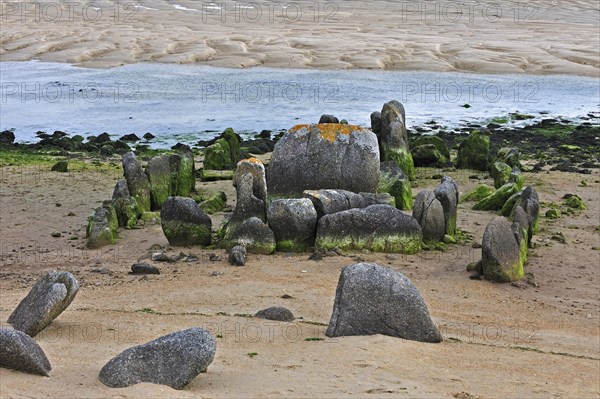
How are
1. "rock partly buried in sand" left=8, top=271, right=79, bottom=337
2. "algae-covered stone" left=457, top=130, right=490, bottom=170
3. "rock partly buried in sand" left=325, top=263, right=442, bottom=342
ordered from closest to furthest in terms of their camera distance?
"rock partly buried in sand" left=8, top=271, right=79, bottom=337
"rock partly buried in sand" left=325, top=263, right=442, bottom=342
"algae-covered stone" left=457, top=130, right=490, bottom=170

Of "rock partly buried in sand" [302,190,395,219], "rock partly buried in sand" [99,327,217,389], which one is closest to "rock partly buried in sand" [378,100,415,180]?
"rock partly buried in sand" [302,190,395,219]

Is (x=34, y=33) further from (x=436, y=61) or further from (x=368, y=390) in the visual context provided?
(x=368, y=390)

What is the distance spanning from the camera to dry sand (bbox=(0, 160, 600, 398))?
27.6 ft

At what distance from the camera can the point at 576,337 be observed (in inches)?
452

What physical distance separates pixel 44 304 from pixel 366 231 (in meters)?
6.06

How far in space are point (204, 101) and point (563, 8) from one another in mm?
25494

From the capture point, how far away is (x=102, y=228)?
50.9ft

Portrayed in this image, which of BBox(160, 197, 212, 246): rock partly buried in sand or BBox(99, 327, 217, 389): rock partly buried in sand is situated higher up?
BBox(99, 327, 217, 389): rock partly buried in sand

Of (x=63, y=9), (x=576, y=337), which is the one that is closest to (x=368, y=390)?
(x=576, y=337)

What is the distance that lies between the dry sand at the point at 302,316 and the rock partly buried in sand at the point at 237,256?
0.52 feet

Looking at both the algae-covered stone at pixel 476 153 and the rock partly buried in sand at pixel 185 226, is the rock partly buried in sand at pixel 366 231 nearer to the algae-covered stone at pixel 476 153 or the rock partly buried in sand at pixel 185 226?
the rock partly buried in sand at pixel 185 226

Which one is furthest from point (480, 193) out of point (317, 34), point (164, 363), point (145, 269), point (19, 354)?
point (317, 34)

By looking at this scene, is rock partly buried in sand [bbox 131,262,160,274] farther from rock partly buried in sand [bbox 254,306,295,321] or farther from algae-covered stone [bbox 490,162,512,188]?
algae-covered stone [bbox 490,162,512,188]

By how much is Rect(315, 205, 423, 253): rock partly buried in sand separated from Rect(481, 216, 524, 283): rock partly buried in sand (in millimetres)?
1514
